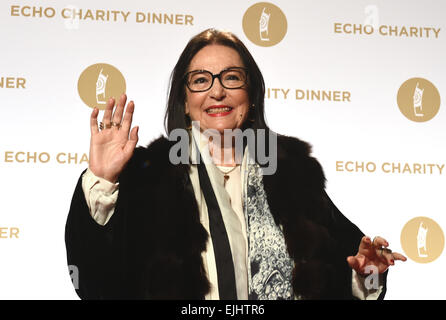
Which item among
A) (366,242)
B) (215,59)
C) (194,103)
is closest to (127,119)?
(194,103)

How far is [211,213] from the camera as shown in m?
1.41

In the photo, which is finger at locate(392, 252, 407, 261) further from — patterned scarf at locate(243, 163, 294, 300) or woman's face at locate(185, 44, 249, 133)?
woman's face at locate(185, 44, 249, 133)

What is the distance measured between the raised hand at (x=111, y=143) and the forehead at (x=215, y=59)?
32 centimetres

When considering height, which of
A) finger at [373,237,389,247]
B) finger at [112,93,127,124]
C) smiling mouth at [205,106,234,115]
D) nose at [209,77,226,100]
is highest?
nose at [209,77,226,100]

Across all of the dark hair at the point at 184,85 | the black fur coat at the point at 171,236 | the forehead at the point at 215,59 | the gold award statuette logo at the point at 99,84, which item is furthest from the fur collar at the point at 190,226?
→ the gold award statuette logo at the point at 99,84

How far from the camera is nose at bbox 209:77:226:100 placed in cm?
152

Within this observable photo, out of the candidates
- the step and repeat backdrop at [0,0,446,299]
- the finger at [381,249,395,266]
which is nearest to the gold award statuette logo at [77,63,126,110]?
the step and repeat backdrop at [0,0,446,299]

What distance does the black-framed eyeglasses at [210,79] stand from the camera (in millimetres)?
1537

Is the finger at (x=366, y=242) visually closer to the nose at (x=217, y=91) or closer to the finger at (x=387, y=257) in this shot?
the finger at (x=387, y=257)


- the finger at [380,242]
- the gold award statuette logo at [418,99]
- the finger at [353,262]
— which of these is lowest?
the finger at [353,262]

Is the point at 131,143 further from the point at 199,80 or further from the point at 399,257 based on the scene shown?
the point at 399,257

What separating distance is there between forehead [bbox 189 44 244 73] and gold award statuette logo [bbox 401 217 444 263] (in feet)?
3.36
